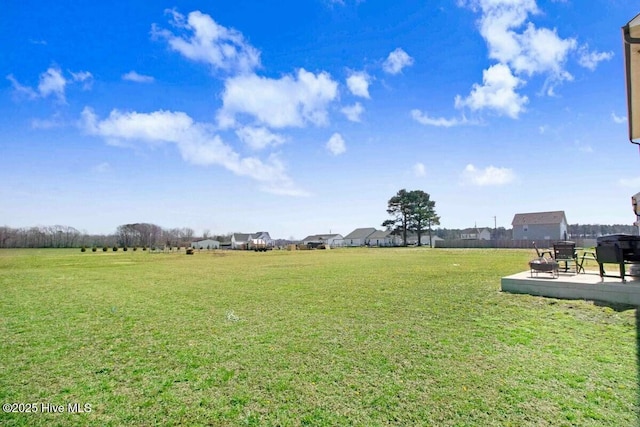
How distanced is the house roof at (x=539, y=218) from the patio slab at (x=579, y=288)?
47004mm

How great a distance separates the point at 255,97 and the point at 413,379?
1268 centimetres

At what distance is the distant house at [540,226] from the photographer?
44594 millimetres

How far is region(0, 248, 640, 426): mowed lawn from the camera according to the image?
2475 mm

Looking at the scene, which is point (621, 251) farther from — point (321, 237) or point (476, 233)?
point (321, 237)

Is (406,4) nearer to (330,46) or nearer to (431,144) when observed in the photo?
(330,46)

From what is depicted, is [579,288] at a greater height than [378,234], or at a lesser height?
lesser

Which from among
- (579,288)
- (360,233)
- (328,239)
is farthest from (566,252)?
(328,239)

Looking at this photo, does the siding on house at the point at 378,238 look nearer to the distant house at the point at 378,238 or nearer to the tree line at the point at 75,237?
the distant house at the point at 378,238

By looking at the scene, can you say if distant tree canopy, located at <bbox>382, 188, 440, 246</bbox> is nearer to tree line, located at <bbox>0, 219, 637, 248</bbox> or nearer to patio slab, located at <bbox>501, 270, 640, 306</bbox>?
tree line, located at <bbox>0, 219, 637, 248</bbox>

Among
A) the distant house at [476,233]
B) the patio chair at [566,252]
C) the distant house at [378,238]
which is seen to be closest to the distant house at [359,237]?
the distant house at [378,238]

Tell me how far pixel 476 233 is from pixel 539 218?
25619 mm

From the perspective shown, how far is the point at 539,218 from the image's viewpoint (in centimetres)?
4634

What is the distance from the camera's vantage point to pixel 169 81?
13102 mm

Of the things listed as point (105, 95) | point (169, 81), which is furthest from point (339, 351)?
point (105, 95)
